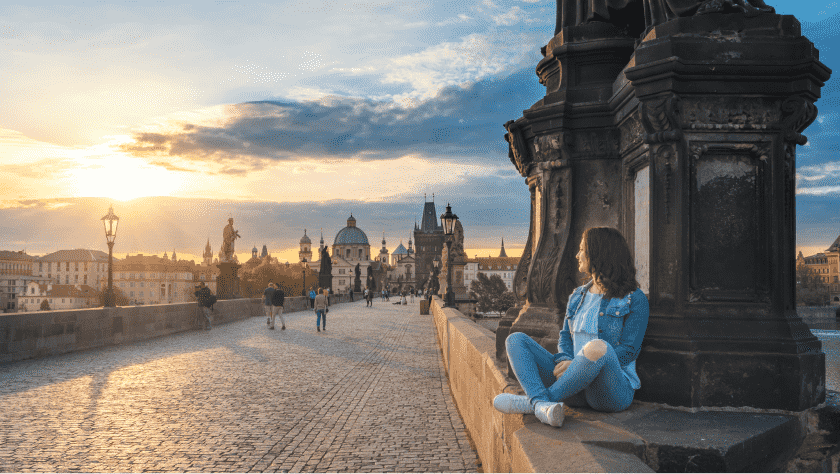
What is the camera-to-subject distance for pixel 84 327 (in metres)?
13.6

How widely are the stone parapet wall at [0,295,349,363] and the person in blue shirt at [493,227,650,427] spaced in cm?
1092

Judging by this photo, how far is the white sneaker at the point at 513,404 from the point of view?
3.20 m

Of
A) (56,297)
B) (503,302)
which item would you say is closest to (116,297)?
(503,302)

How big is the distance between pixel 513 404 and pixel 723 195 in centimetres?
169

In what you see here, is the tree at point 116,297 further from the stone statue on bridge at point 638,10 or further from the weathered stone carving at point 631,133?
the weathered stone carving at point 631,133

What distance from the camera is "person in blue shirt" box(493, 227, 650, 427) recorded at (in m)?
3.15

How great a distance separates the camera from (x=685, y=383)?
3.49m

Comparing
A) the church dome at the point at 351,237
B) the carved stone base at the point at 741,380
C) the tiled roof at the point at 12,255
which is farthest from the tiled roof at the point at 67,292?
the carved stone base at the point at 741,380

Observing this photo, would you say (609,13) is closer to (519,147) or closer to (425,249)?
(519,147)

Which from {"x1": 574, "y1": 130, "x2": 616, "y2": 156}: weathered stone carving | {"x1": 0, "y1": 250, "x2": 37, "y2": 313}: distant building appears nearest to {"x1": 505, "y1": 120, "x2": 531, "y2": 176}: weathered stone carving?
{"x1": 574, "y1": 130, "x2": 616, "y2": 156}: weathered stone carving

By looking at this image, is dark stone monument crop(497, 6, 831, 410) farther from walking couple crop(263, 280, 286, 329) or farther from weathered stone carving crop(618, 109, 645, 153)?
walking couple crop(263, 280, 286, 329)

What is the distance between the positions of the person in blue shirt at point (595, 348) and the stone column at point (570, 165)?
114cm

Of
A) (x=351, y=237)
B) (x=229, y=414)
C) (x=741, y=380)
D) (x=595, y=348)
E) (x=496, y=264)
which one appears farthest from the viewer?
(x=351, y=237)

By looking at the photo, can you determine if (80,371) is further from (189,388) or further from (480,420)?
(480,420)
